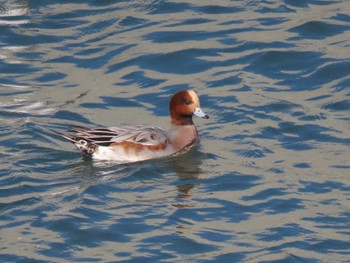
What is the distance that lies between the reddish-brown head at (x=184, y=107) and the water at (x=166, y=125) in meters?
0.31

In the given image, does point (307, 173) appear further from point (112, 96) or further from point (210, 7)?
point (210, 7)

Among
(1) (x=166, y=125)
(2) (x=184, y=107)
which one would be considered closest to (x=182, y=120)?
(2) (x=184, y=107)

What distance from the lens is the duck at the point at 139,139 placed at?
40.1 feet

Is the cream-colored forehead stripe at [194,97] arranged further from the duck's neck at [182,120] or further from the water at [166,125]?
the water at [166,125]

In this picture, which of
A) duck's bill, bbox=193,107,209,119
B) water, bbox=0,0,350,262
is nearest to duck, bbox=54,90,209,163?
duck's bill, bbox=193,107,209,119

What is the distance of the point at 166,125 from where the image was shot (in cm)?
1338

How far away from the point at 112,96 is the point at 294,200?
371 centimetres

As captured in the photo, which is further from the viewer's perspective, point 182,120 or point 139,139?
point 182,120

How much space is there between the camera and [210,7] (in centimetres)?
1642

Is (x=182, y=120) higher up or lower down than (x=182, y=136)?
higher up

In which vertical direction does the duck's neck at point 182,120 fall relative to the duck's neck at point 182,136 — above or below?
above

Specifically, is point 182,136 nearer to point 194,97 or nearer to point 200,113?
point 200,113

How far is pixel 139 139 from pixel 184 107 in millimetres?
693

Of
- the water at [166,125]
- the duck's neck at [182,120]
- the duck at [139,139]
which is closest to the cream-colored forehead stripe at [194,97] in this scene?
the duck at [139,139]
